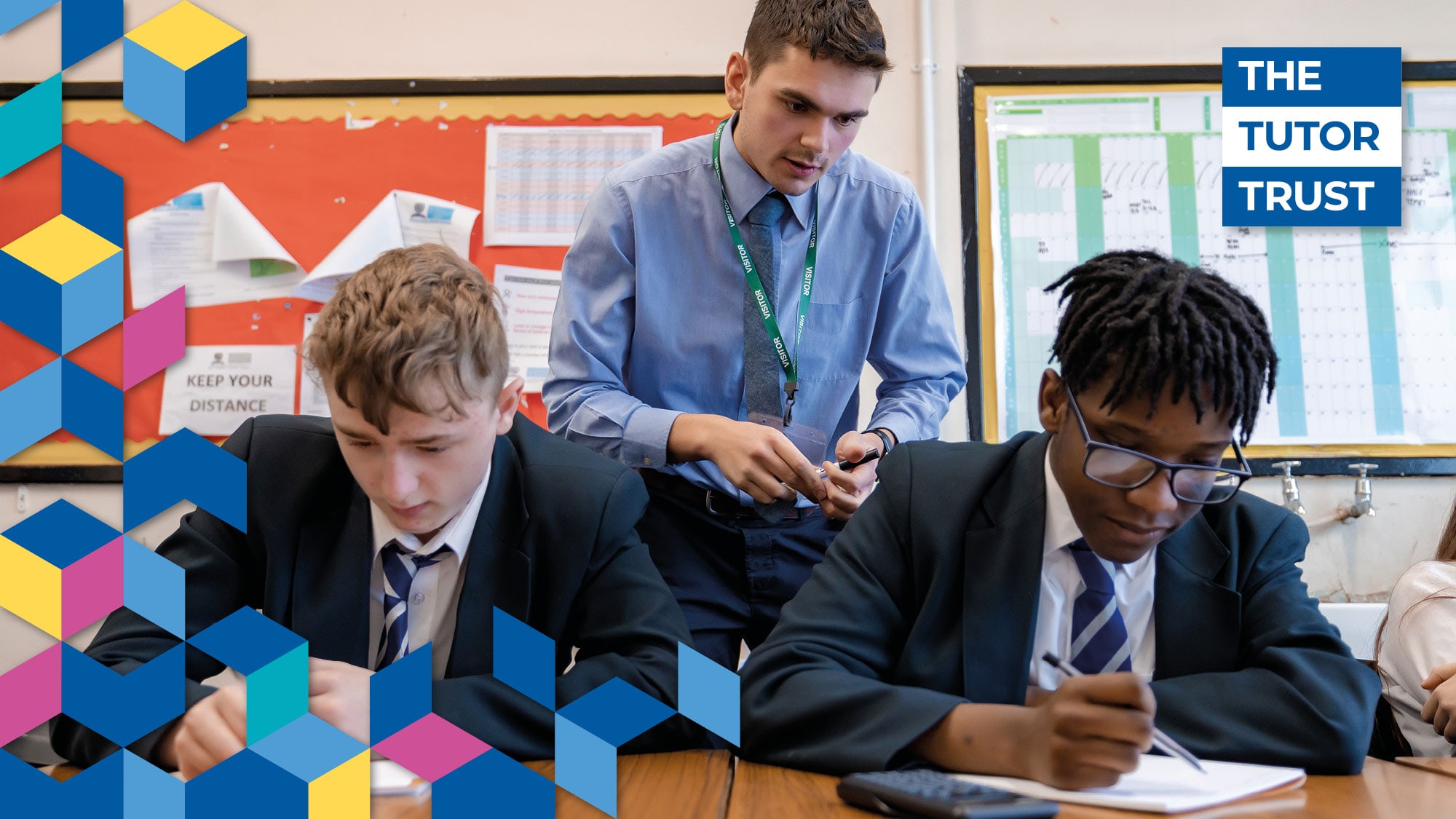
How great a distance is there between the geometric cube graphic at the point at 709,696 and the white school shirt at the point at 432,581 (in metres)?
0.33

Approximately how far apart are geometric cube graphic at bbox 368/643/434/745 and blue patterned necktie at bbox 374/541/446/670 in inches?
10.5

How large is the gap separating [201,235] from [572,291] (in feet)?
4.80

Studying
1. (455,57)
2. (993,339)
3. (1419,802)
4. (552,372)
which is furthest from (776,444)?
(455,57)

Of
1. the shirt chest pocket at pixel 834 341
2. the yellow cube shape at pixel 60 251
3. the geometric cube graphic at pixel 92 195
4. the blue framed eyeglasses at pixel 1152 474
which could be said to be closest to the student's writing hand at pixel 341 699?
the blue framed eyeglasses at pixel 1152 474

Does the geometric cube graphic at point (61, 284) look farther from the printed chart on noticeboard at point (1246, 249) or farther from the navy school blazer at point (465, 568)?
the printed chart on noticeboard at point (1246, 249)

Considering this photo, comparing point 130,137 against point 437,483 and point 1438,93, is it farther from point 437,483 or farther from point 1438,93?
point 1438,93

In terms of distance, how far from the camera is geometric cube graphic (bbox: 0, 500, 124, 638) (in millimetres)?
1065

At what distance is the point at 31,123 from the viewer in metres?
2.87

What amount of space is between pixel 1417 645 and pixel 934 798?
44.9 inches

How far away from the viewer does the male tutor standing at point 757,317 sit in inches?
66.1

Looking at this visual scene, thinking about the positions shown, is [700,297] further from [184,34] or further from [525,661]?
[184,34]

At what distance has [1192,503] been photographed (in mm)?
1140

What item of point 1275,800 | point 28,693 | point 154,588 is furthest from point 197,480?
point 1275,800

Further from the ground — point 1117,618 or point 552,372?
point 552,372
